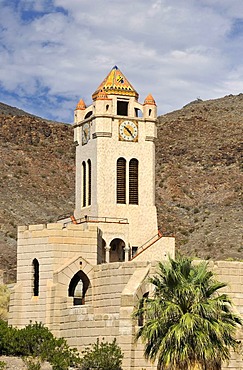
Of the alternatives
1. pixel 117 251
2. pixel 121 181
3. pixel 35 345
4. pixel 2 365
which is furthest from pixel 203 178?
pixel 2 365

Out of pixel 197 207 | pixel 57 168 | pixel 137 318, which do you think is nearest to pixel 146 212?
pixel 137 318

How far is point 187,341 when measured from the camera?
3194 cm

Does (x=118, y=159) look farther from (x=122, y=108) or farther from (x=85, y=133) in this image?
(x=122, y=108)

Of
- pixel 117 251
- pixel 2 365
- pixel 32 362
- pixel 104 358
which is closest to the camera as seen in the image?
pixel 2 365

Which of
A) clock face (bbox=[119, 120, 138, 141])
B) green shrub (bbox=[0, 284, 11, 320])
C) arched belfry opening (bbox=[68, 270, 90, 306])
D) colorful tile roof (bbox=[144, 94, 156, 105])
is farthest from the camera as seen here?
green shrub (bbox=[0, 284, 11, 320])

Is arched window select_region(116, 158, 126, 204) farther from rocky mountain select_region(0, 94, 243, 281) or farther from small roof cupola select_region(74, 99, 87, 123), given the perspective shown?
rocky mountain select_region(0, 94, 243, 281)

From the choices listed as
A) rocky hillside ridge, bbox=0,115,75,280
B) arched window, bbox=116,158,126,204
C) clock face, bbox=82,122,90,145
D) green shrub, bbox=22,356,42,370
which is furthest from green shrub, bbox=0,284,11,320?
rocky hillside ridge, bbox=0,115,75,280

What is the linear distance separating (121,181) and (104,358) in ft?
43.7

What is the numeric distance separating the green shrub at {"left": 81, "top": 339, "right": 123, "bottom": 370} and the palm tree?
6263mm

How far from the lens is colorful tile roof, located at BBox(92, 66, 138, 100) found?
170 ft

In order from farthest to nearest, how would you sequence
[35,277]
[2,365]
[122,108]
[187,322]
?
[122,108]
[35,277]
[2,365]
[187,322]

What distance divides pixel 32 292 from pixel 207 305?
48.0 feet

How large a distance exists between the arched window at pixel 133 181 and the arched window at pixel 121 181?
40 centimetres

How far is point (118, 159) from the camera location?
168 ft
